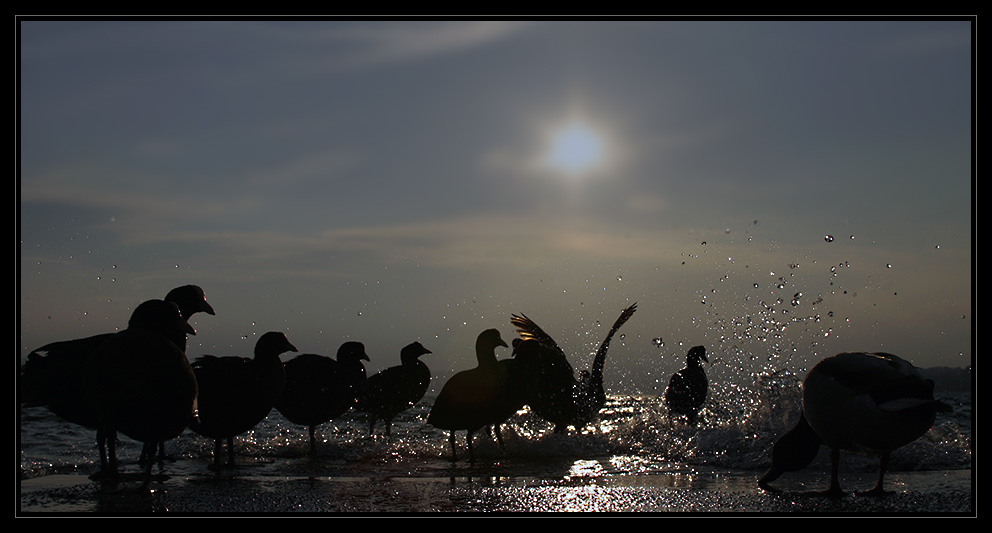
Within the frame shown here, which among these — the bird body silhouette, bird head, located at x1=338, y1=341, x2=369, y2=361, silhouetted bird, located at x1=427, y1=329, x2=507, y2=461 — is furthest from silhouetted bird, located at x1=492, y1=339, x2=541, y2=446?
the bird body silhouette

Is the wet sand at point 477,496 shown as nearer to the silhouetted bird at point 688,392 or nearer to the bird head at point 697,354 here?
the silhouetted bird at point 688,392

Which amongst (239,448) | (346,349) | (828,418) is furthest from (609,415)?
(828,418)

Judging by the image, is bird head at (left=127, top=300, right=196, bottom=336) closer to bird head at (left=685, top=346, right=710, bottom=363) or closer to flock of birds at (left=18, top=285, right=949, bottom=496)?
flock of birds at (left=18, top=285, right=949, bottom=496)

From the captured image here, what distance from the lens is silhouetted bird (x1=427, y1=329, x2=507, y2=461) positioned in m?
8.36

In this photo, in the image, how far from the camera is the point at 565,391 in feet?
32.0

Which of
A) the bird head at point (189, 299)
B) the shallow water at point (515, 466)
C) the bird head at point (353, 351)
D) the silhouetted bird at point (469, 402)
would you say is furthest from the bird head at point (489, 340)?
the bird head at point (189, 299)

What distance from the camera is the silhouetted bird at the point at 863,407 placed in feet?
17.8

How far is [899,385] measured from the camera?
5.45 meters

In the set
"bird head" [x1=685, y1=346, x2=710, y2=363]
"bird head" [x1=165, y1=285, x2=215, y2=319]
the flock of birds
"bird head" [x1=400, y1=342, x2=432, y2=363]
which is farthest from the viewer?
"bird head" [x1=685, y1=346, x2=710, y2=363]

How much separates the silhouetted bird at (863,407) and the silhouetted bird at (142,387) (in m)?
4.71

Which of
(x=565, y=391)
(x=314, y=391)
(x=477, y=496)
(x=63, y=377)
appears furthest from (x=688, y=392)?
(x=63, y=377)

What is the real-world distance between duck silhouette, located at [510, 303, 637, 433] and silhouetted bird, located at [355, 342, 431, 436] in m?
1.86

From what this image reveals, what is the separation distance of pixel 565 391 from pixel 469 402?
185 cm
